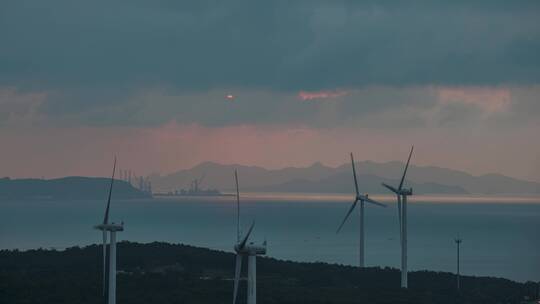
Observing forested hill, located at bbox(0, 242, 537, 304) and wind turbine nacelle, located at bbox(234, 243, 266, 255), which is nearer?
wind turbine nacelle, located at bbox(234, 243, 266, 255)

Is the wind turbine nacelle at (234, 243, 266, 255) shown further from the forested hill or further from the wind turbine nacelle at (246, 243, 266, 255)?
the forested hill

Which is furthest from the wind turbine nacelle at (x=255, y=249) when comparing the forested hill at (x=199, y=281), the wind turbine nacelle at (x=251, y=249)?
the forested hill at (x=199, y=281)

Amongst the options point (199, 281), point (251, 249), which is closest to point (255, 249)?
point (251, 249)

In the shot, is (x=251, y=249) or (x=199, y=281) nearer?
(x=251, y=249)

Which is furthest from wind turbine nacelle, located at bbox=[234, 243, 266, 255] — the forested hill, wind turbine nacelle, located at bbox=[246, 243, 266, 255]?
the forested hill

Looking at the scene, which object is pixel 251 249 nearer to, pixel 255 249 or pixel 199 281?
pixel 255 249

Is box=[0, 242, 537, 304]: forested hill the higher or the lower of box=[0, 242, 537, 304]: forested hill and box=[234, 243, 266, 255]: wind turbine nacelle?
the lower

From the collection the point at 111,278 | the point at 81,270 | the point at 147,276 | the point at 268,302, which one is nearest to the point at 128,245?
the point at 81,270

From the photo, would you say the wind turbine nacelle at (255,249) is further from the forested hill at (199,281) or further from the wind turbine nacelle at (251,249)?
the forested hill at (199,281)
